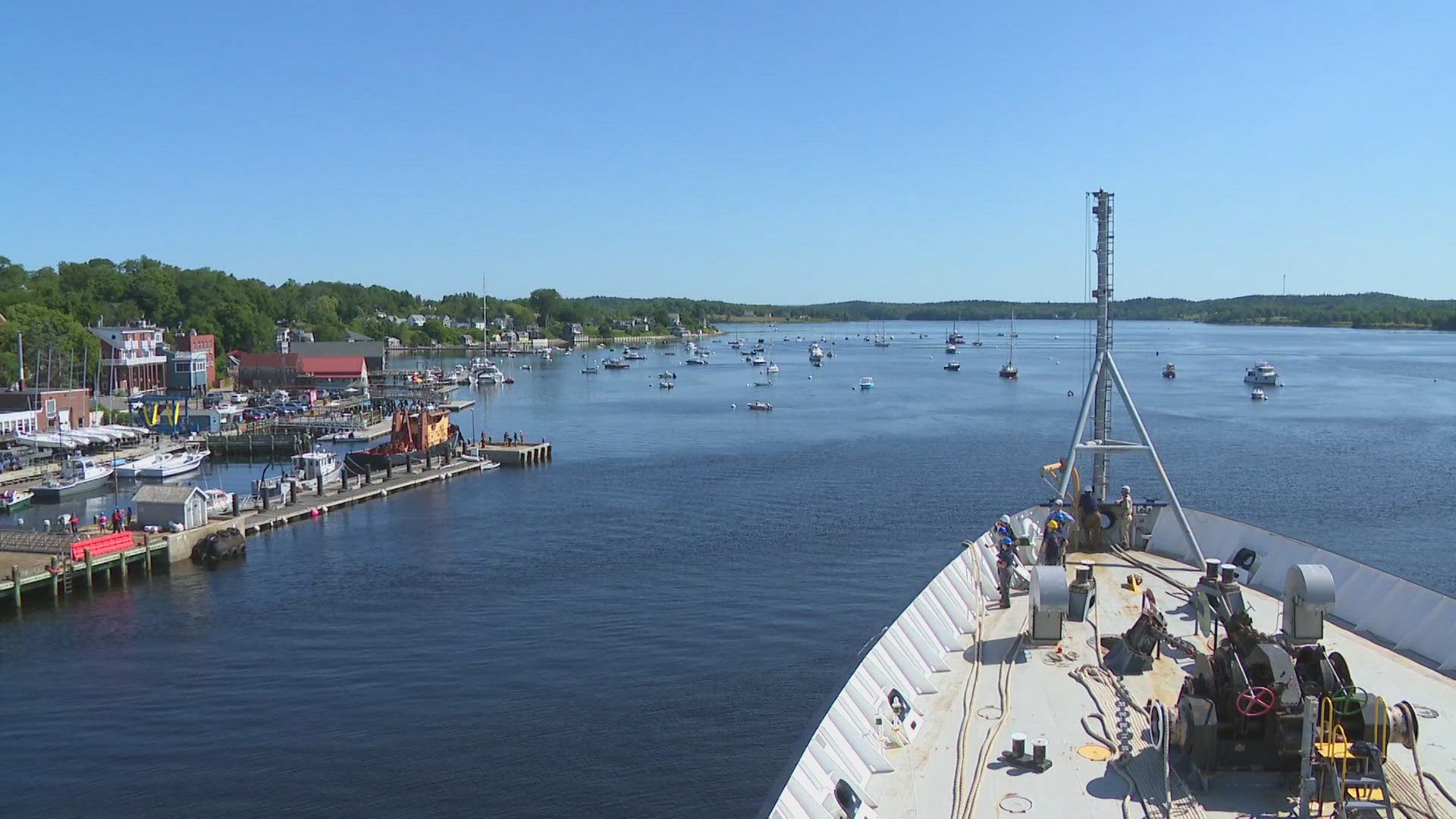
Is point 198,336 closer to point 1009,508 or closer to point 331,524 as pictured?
point 331,524

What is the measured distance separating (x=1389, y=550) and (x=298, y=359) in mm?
91325

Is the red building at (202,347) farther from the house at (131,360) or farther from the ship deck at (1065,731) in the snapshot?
the ship deck at (1065,731)

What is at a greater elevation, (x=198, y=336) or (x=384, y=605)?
(x=198, y=336)

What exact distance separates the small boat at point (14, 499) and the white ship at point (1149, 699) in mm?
46636

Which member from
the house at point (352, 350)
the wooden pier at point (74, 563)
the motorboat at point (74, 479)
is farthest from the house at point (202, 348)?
the wooden pier at point (74, 563)

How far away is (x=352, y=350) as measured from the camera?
113m

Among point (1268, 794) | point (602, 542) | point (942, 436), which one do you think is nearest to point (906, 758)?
point (1268, 794)

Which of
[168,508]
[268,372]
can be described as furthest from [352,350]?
[168,508]

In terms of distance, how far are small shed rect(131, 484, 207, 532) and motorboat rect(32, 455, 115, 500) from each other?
46.1 feet

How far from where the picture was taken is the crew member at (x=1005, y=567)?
17.8m

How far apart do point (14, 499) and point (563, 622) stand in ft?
109

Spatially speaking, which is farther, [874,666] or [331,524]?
[331,524]

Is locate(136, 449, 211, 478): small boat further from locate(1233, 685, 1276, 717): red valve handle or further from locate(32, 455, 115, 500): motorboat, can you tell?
locate(1233, 685, 1276, 717): red valve handle

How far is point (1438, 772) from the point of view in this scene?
11.3 metres
